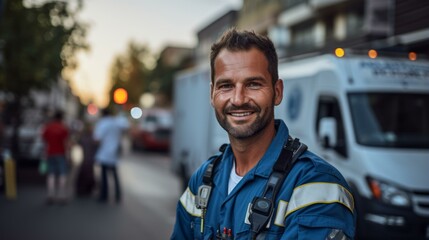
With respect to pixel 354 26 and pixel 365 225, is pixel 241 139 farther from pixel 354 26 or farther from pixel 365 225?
pixel 354 26

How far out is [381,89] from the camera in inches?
301

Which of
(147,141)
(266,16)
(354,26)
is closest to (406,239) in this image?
(354,26)

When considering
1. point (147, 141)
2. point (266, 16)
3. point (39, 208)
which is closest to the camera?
point (39, 208)

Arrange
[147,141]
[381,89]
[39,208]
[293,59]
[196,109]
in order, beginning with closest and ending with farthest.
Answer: [381,89] < [293,59] < [39,208] < [196,109] < [147,141]

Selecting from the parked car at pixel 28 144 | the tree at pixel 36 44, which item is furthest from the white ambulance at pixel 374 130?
the parked car at pixel 28 144

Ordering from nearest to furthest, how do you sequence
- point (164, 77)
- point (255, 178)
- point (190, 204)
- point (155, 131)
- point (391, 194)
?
1. point (255, 178)
2. point (190, 204)
3. point (391, 194)
4. point (155, 131)
5. point (164, 77)

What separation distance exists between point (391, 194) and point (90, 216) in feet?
17.0

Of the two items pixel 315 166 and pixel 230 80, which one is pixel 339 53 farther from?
pixel 315 166

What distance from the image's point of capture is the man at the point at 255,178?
1931 mm

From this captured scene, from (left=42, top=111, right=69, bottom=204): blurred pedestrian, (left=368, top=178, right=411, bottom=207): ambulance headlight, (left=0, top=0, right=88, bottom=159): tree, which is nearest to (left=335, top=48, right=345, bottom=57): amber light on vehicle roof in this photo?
(left=368, top=178, right=411, bottom=207): ambulance headlight

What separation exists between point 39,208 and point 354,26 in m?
17.8

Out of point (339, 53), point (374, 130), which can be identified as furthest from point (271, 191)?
point (339, 53)

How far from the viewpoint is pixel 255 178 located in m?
2.16

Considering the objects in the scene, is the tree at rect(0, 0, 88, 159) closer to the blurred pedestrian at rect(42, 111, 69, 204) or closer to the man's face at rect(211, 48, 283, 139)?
the blurred pedestrian at rect(42, 111, 69, 204)
